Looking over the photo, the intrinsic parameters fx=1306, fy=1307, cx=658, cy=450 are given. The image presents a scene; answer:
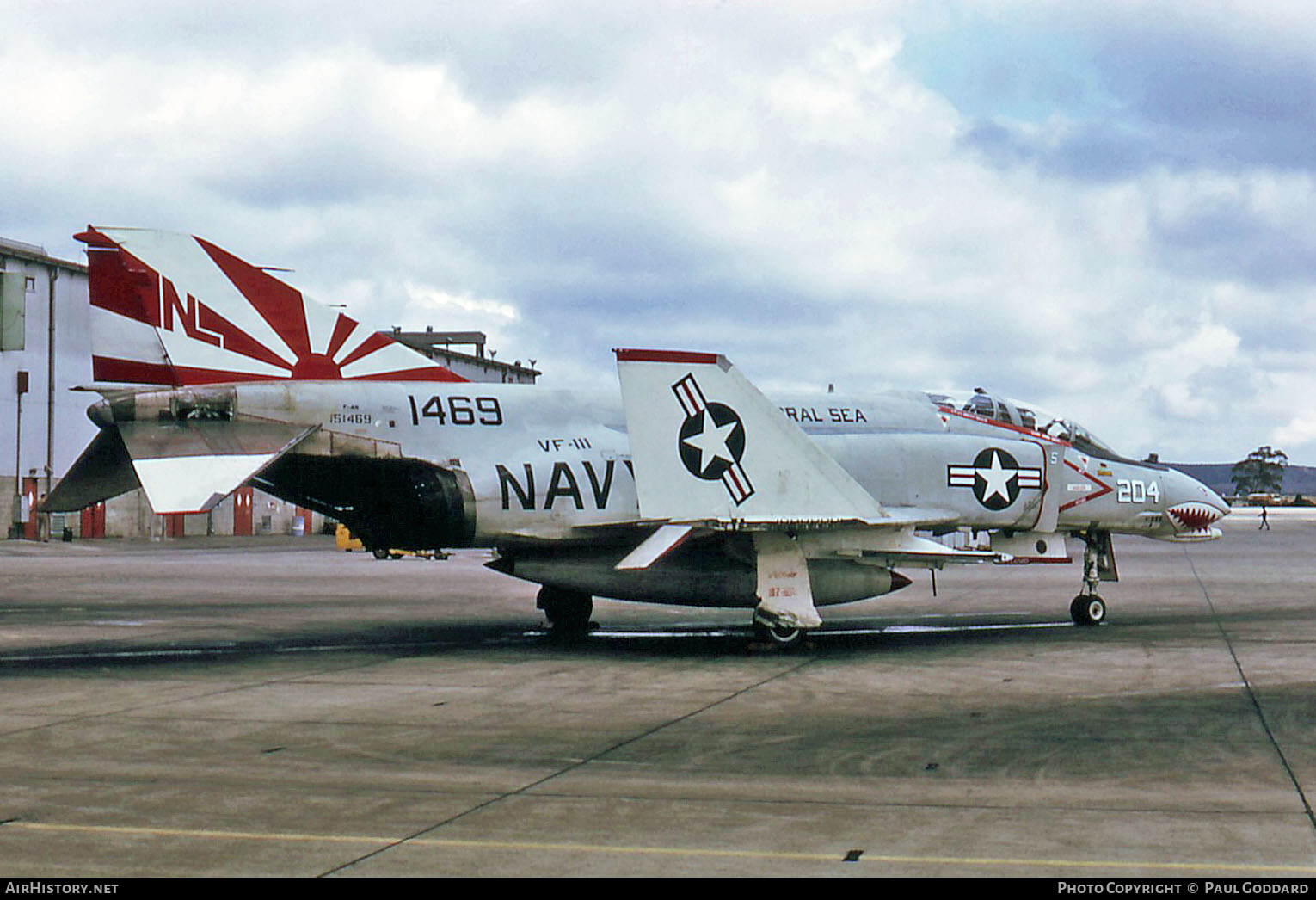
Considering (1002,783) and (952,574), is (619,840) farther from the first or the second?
(952,574)

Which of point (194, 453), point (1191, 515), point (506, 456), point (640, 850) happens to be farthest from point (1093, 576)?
point (640, 850)

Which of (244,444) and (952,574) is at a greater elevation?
(244,444)

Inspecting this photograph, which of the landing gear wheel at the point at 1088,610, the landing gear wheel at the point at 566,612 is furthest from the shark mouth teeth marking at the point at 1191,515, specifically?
the landing gear wheel at the point at 566,612

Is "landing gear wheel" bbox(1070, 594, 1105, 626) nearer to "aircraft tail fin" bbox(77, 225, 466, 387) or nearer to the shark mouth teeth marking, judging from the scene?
the shark mouth teeth marking

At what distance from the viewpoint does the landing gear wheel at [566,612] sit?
18.2 m

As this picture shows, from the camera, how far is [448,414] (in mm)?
16281

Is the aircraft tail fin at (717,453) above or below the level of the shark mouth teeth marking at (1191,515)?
above

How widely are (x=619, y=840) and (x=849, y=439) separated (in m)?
11.6

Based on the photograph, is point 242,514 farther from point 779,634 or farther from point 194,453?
point 779,634

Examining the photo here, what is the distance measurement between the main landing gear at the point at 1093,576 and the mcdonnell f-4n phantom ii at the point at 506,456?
2228 mm

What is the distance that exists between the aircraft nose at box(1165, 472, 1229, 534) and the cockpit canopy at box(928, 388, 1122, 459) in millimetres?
1459

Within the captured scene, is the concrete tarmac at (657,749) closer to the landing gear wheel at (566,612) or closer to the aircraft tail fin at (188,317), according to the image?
the landing gear wheel at (566,612)

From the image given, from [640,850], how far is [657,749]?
117 inches
